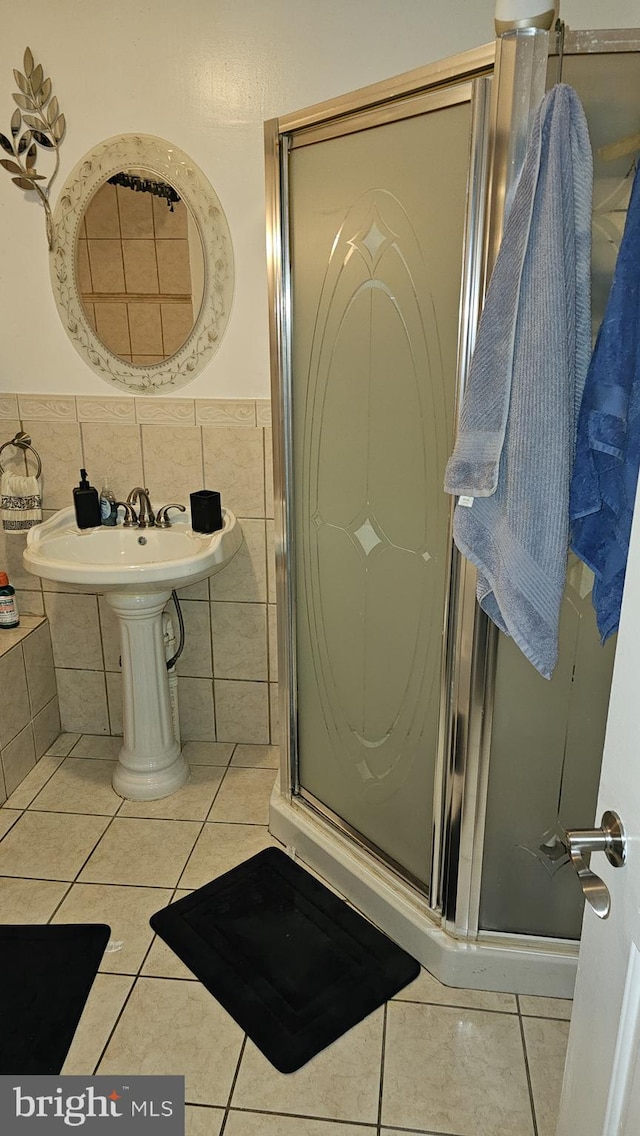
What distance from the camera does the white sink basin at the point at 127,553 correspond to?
2.11 meters

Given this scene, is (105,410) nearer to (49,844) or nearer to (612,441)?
(49,844)

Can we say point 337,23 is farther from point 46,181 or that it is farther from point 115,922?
point 115,922

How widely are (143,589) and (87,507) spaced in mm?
441

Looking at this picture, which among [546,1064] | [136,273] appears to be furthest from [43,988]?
[136,273]

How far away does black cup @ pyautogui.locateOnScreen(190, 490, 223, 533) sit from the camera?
2420mm

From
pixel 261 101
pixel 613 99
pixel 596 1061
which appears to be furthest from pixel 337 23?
pixel 596 1061

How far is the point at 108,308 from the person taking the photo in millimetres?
2443

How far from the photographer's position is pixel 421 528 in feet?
5.76

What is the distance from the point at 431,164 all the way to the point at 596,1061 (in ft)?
4.95

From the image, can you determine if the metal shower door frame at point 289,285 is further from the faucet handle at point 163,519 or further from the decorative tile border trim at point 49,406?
the decorative tile border trim at point 49,406

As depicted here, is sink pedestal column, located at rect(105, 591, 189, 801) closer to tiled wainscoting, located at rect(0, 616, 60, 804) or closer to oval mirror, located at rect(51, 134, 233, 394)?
tiled wainscoting, located at rect(0, 616, 60, 804)

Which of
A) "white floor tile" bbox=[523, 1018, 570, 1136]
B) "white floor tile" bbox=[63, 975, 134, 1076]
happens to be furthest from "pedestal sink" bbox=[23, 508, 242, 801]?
"white floor tile" bbox=[523, 1018, 570, 1136]

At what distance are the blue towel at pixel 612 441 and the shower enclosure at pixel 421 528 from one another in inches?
8.5

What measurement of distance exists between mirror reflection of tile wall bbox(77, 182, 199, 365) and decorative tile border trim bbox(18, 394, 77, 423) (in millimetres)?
242
